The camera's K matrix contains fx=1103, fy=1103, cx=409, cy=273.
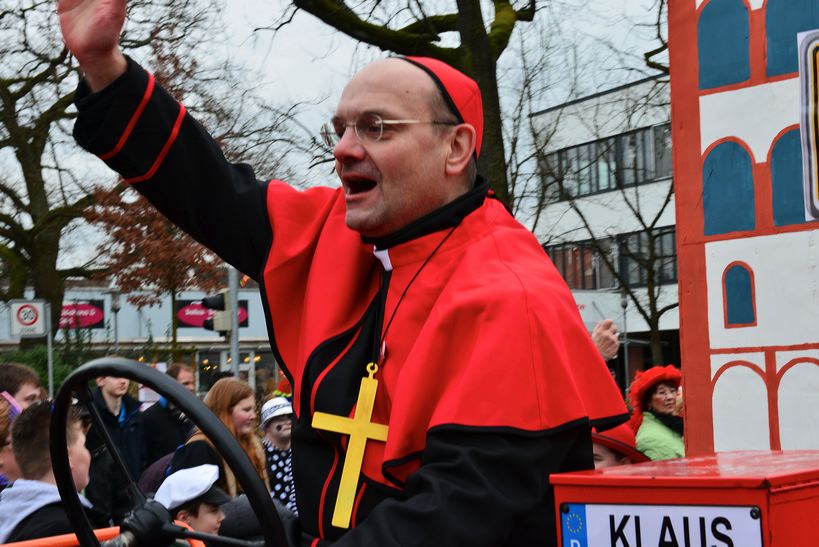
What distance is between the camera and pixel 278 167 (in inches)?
584

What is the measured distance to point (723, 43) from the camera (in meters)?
4.72

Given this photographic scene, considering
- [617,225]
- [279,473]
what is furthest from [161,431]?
[617,225]

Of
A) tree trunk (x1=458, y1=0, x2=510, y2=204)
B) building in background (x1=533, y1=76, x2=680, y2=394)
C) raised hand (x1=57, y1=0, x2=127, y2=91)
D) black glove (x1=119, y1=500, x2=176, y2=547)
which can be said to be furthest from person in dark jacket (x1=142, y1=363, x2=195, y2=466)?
A: building in background (x1=533, y1=76, x2=680, y2=394)

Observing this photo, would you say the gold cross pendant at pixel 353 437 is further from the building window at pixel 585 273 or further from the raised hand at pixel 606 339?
the building window at pixel 585 273

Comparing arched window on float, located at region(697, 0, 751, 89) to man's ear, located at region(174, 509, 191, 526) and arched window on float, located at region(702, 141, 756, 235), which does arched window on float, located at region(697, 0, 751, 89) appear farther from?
man's ear, located at region(174, 509, 191, 526)

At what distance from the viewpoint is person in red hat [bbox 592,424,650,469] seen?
3.65 m

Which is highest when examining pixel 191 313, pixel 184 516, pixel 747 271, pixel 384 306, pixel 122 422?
pixel 191 313

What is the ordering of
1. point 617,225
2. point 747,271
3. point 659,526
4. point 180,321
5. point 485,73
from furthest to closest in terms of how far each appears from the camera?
point 180,321 → point 617,225 → point 485,73 → point 747,271 → point 659,526

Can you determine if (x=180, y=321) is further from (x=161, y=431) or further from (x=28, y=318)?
(x=161, y=431)

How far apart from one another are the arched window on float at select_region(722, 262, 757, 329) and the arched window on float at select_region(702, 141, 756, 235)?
0.17 metres

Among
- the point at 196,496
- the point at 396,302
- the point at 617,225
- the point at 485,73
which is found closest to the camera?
the point at 396,302

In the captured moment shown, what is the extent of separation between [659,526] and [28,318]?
42.9 ft

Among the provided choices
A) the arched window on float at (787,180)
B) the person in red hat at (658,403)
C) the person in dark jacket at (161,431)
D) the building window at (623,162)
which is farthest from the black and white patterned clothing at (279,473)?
the building window at (623,162)

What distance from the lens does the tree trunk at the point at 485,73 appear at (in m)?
7.91
